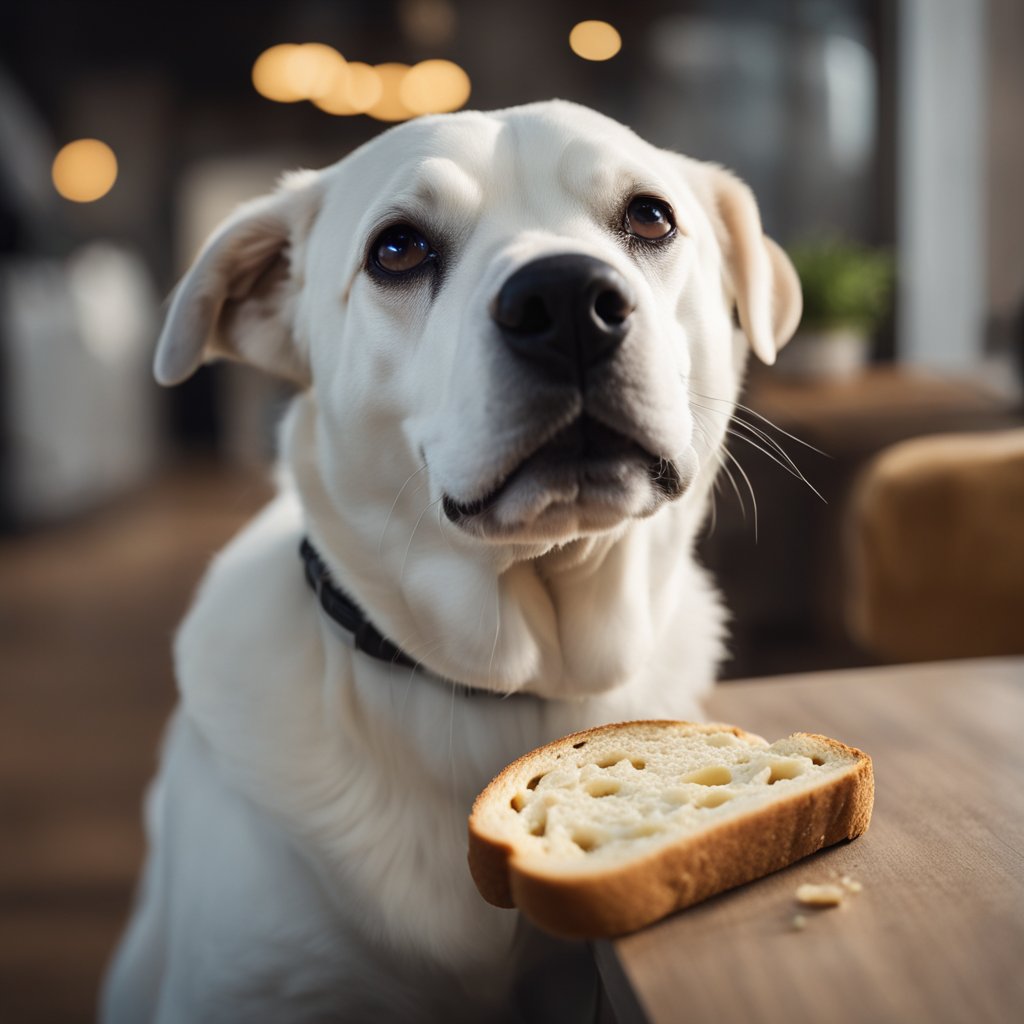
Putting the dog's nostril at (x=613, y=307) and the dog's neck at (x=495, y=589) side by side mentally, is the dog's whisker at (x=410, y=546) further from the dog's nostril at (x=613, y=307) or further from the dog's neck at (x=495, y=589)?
the dog's nostril at (x=613, y=307)

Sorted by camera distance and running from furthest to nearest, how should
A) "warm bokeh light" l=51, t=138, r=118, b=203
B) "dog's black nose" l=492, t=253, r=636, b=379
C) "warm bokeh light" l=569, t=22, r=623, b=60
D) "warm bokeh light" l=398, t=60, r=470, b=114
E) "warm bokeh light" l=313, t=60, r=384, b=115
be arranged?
"warm bokeh light" l=51, t=138, r=118, b=203 < "warm bokeh light" l=569, t=22, r=623, b=60 < "warm bokeh light" l=313, t=60, r=384, b=115 < "warm bokeh light" l=398, t=60, r=470, b=114 < "dog's black nose" l=492, t=253, r=636, b=379

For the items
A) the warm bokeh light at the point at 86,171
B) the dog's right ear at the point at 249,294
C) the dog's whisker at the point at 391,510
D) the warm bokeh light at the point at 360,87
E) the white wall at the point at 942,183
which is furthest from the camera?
the warm bokeh light at the point at 86,171

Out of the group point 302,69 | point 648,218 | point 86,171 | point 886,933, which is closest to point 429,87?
point 302,69

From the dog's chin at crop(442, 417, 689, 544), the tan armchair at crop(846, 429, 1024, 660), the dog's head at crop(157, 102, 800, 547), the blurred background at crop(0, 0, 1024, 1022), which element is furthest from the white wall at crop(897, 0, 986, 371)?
the dog's chin at crop(442, 417, 689, 544)

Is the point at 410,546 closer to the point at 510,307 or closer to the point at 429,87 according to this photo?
the point at 510,307

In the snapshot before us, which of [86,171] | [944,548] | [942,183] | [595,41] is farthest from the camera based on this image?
[86,171]

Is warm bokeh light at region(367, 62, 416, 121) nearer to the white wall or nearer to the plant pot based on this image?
the white wall

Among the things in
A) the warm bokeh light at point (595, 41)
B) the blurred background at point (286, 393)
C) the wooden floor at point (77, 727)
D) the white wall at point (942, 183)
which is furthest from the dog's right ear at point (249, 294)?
the warm bokeh light at point (595, 41)
